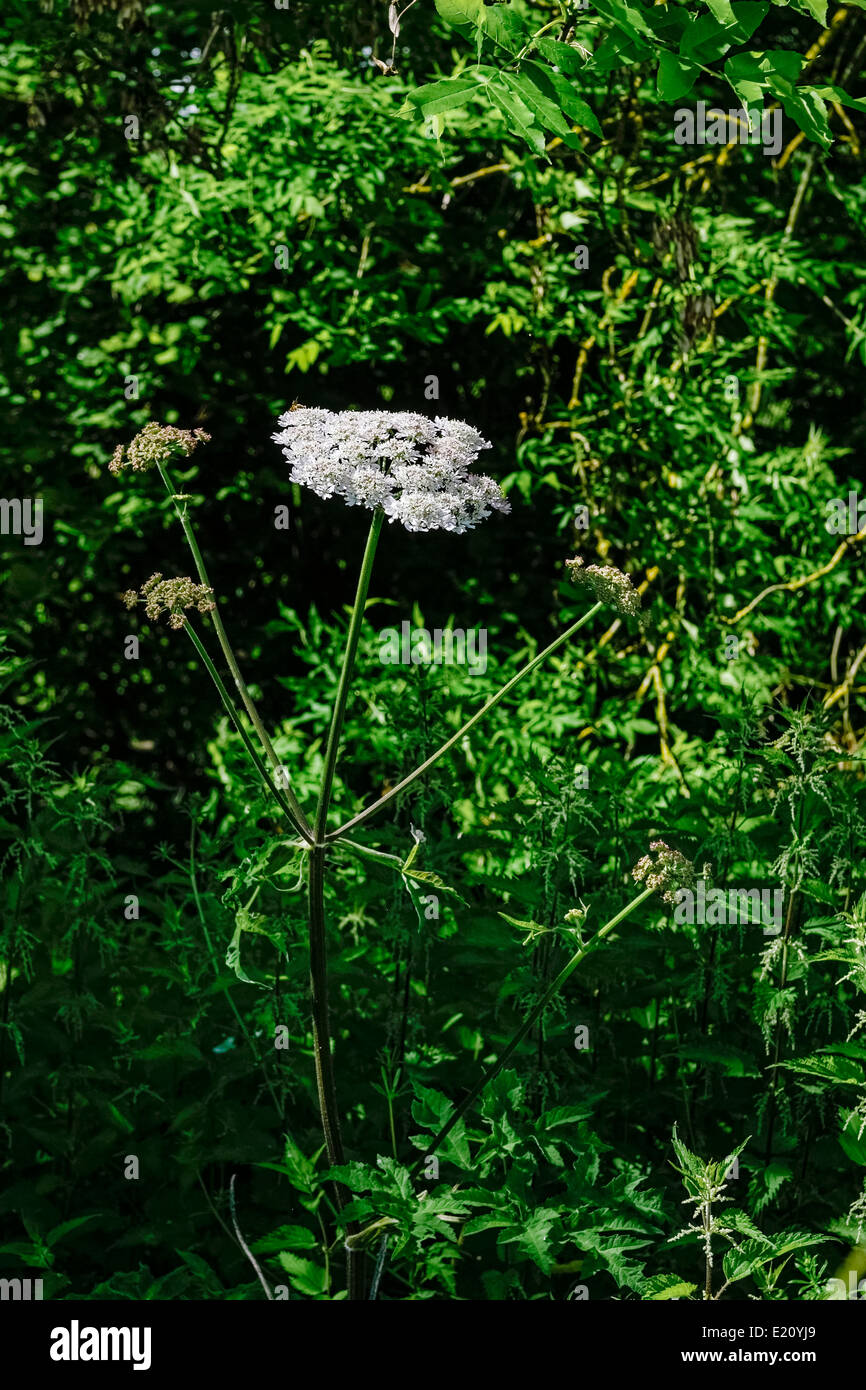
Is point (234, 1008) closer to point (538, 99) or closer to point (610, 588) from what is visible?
point (610, 588)

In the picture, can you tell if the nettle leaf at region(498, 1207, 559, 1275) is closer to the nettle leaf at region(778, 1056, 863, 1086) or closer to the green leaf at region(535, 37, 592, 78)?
the nettle leaf at region(778, 1056, 863, 1086)

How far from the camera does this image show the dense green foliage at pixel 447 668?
2545 mm

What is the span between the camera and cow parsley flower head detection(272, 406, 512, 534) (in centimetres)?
211

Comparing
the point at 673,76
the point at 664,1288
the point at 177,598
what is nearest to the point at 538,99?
the point at 673,76

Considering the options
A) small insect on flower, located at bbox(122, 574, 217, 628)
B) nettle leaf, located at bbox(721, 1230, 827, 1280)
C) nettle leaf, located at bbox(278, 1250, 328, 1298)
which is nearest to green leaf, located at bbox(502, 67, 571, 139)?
small insect on flower, located at bbox(122, 574, 217, 628)

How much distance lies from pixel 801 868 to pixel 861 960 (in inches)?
10.0

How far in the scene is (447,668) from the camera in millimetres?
3797

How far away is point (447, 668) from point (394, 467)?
1700 millimetres

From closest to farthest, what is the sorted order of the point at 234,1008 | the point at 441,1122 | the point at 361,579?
the point at 361,579 < the point at 441,1122 < the point at 234,1008

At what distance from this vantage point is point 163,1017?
289 centimetres

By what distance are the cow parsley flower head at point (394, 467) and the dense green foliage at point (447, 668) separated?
33 cm

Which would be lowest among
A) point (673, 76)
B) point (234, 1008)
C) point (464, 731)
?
point (234, 1008)

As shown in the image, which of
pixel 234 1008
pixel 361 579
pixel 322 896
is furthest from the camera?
pixel 234 1008

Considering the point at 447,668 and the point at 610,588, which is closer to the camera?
the point at 610,588
